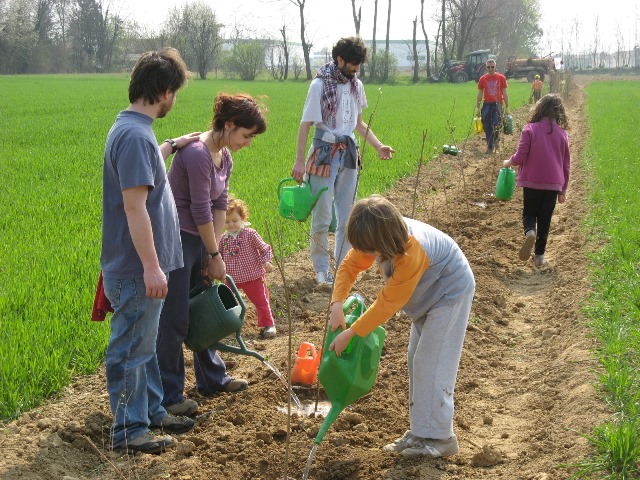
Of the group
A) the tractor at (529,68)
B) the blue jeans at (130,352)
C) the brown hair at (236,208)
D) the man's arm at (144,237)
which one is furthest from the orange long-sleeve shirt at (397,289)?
the tractor at (529,68)

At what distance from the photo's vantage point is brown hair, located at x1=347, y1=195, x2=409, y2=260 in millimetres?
2773

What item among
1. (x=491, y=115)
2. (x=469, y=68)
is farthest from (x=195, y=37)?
(x=491, y=115)

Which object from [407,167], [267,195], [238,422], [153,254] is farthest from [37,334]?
[407,167]

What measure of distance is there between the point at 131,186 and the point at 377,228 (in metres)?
0.97

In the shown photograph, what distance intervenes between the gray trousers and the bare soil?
7.9 inches

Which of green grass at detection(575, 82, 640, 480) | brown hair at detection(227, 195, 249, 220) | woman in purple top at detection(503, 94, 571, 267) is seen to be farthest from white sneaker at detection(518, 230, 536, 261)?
brown hair at detection(227, 195, 249, 220)

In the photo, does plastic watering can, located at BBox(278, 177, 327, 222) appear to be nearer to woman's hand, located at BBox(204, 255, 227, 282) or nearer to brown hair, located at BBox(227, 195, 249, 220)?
brown hair, located at BBox(227, 195, 249, 220)

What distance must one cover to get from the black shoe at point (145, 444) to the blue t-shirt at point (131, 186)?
75 cm

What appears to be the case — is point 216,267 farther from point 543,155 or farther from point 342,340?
point 543,155

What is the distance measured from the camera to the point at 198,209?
11.5 ft

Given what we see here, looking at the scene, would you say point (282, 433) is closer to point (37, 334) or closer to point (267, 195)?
point (37, 334)

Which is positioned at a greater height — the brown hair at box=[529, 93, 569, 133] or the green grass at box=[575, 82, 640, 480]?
the brown hair at box=[529, 93, 569, 133]

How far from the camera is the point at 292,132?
17.7 meters

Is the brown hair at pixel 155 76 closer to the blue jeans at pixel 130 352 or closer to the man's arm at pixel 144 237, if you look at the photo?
the man's arm at pixel 144 237
